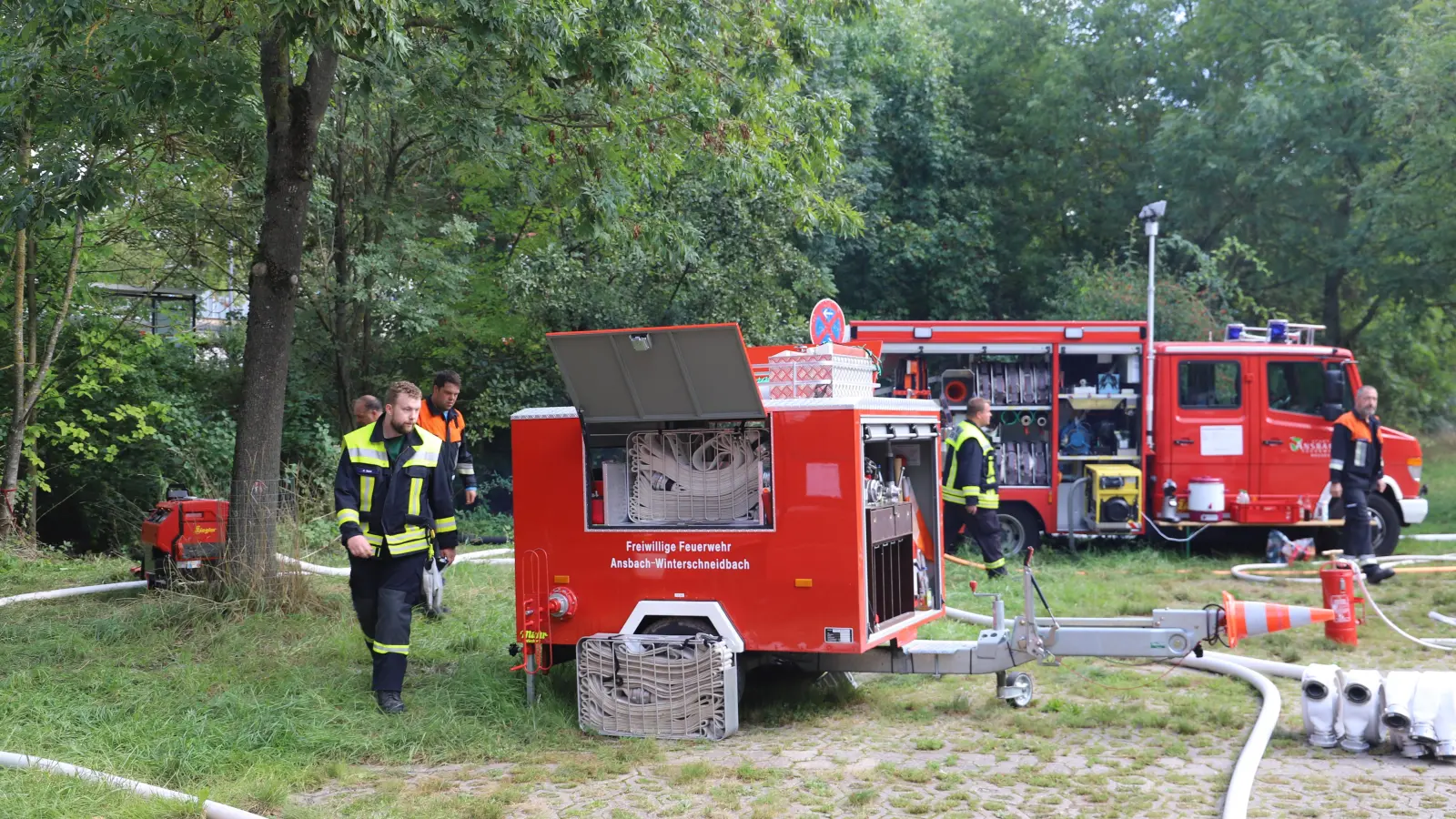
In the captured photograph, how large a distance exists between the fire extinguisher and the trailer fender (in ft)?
13.3

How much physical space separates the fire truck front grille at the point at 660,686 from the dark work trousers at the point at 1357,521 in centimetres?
693

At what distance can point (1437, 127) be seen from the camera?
16.4 m

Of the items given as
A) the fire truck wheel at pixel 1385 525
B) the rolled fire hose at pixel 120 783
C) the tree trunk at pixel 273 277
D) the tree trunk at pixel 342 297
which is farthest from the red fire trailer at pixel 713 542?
the tree trunk at pixel 342 297

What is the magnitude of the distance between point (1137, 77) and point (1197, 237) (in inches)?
134

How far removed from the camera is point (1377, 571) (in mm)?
10648

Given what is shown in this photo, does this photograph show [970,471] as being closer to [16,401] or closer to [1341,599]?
[1341,599]

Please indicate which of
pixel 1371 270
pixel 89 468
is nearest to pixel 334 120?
pixel 89 468

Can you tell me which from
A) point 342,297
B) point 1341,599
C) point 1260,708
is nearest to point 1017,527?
point 1341,599

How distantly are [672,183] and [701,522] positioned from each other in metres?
9.15

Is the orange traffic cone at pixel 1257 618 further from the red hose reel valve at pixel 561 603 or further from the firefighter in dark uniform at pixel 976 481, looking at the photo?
the firefighter in dark uniform at pixel 976 481

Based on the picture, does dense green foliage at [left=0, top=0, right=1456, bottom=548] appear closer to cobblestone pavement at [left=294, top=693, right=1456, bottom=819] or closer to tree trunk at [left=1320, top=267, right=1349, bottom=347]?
tree trunk at [left=1320, top=267, right=1349, bottom=347]

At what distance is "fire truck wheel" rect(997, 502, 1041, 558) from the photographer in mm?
12797

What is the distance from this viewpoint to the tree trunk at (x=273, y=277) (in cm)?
919

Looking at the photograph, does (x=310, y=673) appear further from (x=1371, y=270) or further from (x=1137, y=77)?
(x=1137, y=77)
